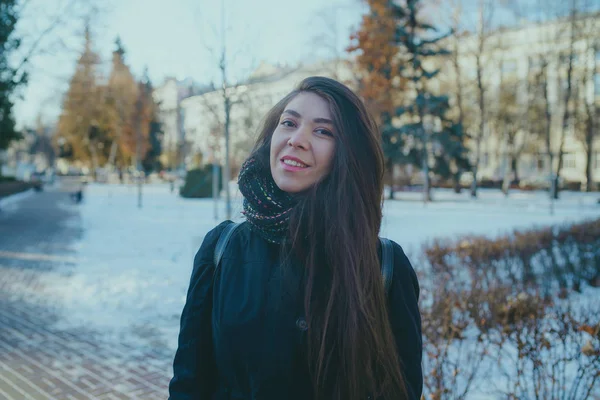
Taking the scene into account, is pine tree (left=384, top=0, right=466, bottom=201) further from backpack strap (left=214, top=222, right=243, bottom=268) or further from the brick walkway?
backpack strap (left=214, top=222, right=243, bottom=268)

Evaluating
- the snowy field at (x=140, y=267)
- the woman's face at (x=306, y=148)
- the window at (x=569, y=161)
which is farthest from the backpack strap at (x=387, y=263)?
the window at (x=569, y=161)

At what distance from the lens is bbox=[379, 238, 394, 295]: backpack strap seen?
158cm

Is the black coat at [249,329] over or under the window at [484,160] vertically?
under

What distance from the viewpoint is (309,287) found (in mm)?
1498

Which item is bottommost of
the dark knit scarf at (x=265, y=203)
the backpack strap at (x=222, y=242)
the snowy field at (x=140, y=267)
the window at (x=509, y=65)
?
the snowy field at (x=140, y=267)

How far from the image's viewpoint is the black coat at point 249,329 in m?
1.51

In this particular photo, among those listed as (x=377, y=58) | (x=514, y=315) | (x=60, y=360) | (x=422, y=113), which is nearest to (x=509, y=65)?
(x=422, y=113)

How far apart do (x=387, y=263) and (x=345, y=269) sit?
0.18 m

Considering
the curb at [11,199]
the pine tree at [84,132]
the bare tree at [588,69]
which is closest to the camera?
the curb at [11,199]

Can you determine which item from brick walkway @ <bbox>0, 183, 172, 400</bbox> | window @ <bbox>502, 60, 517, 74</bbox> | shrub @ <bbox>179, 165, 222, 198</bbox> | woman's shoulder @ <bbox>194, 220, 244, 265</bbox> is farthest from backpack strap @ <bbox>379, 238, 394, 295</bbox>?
window @ <bbox>502, 60, 517, 74</bbox>

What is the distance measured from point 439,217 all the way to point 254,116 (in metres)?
12.7

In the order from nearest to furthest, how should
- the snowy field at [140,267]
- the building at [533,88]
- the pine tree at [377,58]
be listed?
the snowy field at [140,267], the pine tree at [377,58], the building at [533,88]

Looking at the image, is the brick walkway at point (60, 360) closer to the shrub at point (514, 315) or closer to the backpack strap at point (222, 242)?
the shrub at point (514, 315)

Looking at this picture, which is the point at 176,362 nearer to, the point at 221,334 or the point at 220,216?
the point at 221,334
